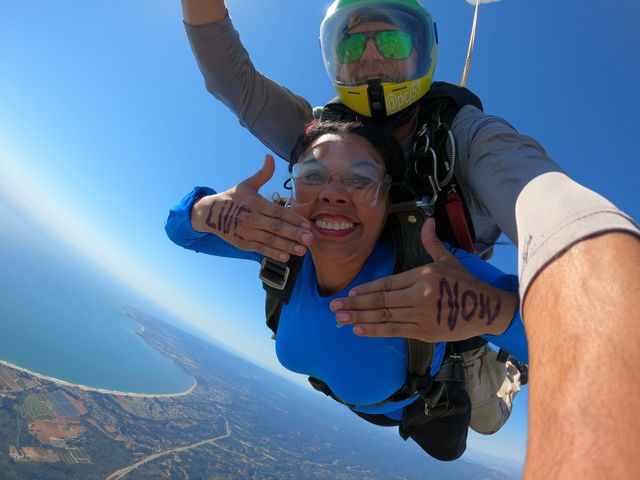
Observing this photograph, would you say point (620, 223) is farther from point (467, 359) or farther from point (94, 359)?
point (94, 359)

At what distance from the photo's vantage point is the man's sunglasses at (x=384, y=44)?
78.2 inches

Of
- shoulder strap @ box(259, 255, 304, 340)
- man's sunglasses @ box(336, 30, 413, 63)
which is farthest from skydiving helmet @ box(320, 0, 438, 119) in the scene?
shoulder strap @ box(259, 255, 304, 340)

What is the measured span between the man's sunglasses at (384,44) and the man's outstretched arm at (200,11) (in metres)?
0.82

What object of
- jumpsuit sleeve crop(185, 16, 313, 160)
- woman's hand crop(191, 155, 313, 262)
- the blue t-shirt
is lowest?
the blue t-shirt

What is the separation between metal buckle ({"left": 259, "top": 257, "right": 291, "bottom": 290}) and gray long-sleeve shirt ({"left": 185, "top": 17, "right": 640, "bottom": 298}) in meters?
0.90

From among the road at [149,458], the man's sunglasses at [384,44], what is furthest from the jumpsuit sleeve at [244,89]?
the road at [149,458]

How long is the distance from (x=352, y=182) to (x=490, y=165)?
0.64m

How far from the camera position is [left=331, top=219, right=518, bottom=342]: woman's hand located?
3.34ft

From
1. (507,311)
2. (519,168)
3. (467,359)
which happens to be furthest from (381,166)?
(467,359)

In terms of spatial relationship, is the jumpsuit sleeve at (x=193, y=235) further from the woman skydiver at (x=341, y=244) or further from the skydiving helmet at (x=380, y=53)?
the skydiving helmet at (x=380, y=53)

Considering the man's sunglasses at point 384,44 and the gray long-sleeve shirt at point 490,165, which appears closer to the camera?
the gray long-sleeve shirt at point 490,165

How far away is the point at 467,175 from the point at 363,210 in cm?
48

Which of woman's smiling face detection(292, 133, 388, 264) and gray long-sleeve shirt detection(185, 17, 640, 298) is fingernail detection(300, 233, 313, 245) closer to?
woman's smiling face detection(292, 133, 388, 264)

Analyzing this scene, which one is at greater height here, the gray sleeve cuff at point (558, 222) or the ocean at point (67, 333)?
the gray sleeve cuff at point (558, 222)
